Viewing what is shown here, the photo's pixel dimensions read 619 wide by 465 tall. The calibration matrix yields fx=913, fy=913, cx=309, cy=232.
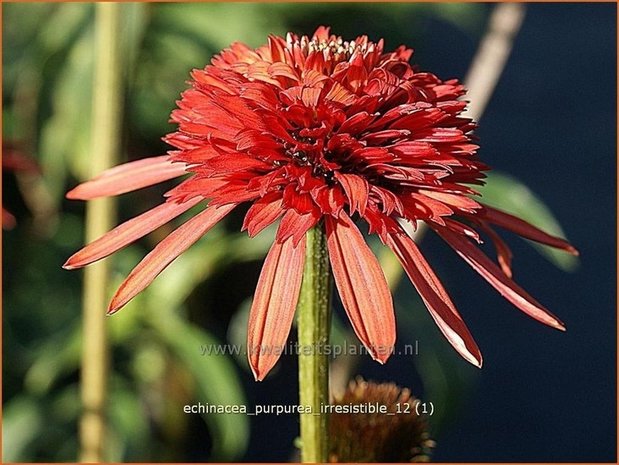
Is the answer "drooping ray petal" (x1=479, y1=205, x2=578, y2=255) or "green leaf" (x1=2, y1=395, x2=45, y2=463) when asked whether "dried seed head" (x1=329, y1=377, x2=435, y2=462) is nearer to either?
"drooping ray petal" (x1=479, y1=205, x2=578, y2=255)

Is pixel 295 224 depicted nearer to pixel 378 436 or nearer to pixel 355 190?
pixel 355 190

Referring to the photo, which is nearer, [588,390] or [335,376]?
[335,376]

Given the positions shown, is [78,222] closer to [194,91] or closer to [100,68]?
[100,68]

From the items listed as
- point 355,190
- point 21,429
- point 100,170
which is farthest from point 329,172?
point 21,429

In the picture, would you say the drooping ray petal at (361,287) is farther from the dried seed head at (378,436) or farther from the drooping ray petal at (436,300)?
the dried seed head at (378,436)

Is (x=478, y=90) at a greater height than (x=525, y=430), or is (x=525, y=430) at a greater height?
(x=478, y=90)

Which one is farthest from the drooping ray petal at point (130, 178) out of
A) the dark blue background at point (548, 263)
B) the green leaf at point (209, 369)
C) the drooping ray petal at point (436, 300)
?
the dark blue background at point (548, 263)

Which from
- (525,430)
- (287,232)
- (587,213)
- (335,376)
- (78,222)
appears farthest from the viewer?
(587,213)

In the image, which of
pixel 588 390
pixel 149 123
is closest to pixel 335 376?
pixel 149 123
